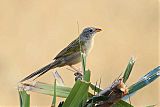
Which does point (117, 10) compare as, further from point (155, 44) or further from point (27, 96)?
point (27, 96)

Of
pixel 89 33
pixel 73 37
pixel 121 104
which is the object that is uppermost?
pixel 73 37

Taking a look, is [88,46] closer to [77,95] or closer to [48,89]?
[48,89]

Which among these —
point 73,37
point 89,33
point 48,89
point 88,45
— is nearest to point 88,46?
point 88,45

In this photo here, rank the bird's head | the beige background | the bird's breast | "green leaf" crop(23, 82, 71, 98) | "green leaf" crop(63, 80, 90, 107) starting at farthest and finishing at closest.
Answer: the beige background
the bird's head
the bird's breast
"green leaf" crop(23, 82, 71, 98)
"green leaf" crop(63, 80, 90, 107)

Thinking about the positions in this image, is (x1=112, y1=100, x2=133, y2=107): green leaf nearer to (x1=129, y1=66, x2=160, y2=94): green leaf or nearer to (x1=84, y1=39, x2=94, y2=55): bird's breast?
(x1=129, y1=66, x2=160, y2=94): green leaf

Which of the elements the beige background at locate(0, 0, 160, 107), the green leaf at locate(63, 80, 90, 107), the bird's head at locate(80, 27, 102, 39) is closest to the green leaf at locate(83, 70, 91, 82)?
the green leaf at locate(63, 80, 90, 107)

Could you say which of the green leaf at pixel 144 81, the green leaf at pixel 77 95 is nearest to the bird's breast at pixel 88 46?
the green leaf at pixel 144 81

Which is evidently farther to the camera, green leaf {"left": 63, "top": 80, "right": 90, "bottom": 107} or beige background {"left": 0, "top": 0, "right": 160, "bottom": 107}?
beige background {"left": 0, "top": 0, "right": 160, "bottom": 107}

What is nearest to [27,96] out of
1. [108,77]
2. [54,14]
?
[108,77]
